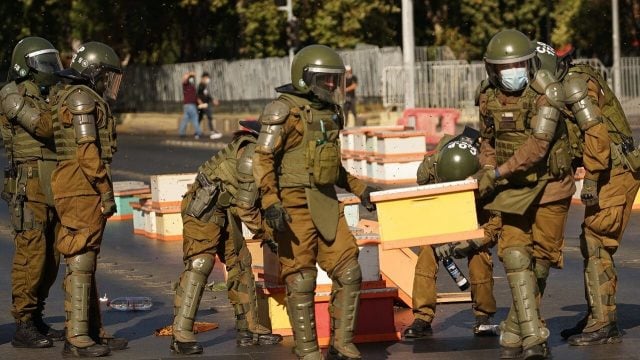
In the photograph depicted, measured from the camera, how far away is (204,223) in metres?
9.61

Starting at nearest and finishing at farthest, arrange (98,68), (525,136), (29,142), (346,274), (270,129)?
(270,129) < (346,274) < (525,136) < (98,68) < (29,142)

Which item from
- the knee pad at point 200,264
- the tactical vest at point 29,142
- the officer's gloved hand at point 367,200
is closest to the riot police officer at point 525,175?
the officer's gloved hand at point 367,200

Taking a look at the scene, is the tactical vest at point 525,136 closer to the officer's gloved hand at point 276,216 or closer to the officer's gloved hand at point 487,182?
the officer's gloved hand at point 487,182

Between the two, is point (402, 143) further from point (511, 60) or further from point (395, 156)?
point (511, 60)

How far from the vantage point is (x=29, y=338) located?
9883mm

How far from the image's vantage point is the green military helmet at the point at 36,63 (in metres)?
10.0

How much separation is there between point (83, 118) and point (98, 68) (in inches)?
17.9

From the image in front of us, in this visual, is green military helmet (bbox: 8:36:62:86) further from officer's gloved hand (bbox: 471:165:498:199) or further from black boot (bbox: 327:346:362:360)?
officer's gloved hand (bbox: 471:165:498:199)

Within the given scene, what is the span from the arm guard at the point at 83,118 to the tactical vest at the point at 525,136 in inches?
92.4

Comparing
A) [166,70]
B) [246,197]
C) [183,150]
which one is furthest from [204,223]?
[166,70]

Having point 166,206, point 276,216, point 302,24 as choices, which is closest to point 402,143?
point 166,206

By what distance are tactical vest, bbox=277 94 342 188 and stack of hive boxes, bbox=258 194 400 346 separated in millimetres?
1085

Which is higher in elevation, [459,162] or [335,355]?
[459,162]

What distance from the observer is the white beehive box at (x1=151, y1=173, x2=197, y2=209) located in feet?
53.8
